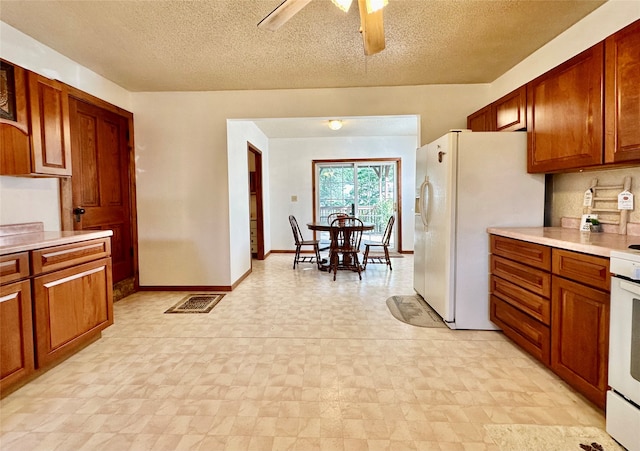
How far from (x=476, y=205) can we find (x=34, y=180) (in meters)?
3.55

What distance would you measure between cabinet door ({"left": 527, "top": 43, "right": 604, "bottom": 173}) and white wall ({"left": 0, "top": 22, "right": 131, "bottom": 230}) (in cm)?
387

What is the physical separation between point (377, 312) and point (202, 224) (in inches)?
88.7

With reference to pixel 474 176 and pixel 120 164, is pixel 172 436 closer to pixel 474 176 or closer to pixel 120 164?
pixel 474 176

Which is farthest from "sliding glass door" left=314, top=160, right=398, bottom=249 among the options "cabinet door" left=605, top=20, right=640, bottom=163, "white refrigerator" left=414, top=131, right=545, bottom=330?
"cabinet door" left=605, top=20, right=640, bottom=163

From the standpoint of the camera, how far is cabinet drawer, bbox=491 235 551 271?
1.90 m

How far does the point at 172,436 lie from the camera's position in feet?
4.76

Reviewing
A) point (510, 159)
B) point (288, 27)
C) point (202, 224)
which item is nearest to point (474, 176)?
point (510, 159)

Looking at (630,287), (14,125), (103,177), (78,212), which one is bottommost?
(630,287)

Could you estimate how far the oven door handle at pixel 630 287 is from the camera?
1278 mm

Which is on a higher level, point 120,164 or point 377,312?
point 120,164

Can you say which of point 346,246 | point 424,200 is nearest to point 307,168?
point 346,246

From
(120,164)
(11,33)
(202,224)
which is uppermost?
(11,33)

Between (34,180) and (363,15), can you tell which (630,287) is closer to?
(363,15)

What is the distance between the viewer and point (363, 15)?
A: 171 centimetres
